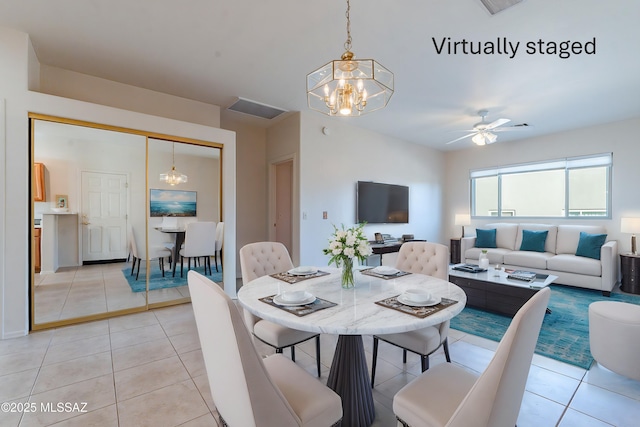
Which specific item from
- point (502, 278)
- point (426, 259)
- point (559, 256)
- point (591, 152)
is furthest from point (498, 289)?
point (591, 152)

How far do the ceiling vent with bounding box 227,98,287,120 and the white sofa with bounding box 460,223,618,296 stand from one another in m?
4.27

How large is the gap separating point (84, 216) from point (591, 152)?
24.8 feet

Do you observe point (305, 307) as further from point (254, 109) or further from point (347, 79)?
point (254, 109)

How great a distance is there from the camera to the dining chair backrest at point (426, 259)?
221 cm

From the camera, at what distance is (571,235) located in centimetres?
477

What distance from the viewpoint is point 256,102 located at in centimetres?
387

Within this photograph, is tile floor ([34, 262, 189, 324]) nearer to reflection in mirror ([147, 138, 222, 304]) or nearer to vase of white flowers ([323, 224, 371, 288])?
reflection in mirror ([147, 138, 222, 304])

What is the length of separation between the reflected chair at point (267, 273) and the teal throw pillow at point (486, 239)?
466 cm

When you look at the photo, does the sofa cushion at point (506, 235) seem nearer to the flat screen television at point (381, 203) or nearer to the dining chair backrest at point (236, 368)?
the flat screen television at point (381, 203)

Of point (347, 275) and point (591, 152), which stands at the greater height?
point (591, 152)

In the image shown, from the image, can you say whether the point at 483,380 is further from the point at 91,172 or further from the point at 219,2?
the point at 91,172

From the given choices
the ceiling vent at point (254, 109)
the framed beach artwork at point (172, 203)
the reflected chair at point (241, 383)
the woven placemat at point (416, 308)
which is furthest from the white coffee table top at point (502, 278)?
the framed beach artwork at point (172, 203)

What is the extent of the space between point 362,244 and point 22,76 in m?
3.38

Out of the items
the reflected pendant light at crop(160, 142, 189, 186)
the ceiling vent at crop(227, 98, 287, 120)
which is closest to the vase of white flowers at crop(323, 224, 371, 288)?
the reflected pendant light at crop(160, 142, 189, 186)
